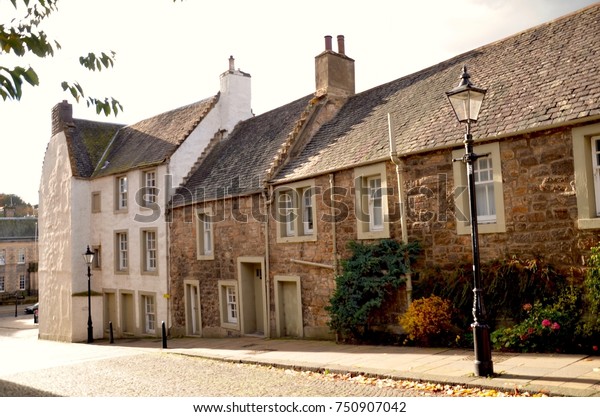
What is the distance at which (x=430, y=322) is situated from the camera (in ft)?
37.7

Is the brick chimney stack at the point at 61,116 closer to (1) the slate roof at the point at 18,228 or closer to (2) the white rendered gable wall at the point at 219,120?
(2) the white rendered gable wall at the point at 219,120

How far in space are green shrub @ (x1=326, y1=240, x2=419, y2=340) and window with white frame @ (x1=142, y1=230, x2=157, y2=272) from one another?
11544mm

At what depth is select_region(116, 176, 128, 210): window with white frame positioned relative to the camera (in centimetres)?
2436

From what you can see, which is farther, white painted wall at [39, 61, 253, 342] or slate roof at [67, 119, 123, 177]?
slate roof at [67, 119, 123, 177]

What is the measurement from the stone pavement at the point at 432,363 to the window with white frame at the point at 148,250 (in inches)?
336

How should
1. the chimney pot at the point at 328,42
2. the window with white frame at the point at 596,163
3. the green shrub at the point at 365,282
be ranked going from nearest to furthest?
the window with white frame at the point at 596,163 → the green shrub at the point at 365,282 → the chimney pot at the point at 328,42

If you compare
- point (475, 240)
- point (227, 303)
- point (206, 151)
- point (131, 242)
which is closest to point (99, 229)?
point (131, 242)

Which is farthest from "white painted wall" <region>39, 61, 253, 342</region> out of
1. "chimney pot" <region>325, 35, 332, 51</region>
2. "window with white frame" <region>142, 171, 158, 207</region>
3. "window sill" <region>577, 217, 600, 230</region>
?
"window sill" <region>577, 217, 600, 230</region>

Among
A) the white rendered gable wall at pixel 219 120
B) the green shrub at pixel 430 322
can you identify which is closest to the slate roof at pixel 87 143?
the white rendered gable wall at pixel 219 120

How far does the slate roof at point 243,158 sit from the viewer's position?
61.0ft

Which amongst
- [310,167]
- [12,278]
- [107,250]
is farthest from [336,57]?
[12,278]

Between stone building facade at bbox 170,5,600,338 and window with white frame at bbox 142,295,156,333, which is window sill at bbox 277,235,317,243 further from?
window with white frame at bbox 142,295,156,333

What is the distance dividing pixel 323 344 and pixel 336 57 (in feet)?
35.2

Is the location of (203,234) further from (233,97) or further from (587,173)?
(587,173)
